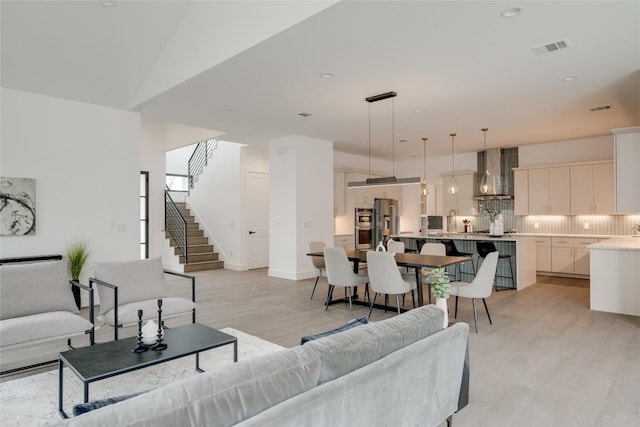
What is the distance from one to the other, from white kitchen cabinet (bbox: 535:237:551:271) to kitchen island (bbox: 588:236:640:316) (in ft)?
10.2

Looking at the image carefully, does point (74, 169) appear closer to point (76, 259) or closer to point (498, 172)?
point (76, 259)

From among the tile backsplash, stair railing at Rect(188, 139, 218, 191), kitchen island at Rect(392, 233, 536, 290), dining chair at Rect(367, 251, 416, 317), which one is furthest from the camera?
stair railing at Rect(188, 139, 218, 191)

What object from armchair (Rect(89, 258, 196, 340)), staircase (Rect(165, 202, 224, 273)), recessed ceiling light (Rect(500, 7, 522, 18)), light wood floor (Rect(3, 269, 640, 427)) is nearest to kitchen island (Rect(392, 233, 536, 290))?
light wood floor (Rect(3, 269, 640, 427))

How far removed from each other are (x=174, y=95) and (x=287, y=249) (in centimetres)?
374

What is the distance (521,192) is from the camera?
8.80 m

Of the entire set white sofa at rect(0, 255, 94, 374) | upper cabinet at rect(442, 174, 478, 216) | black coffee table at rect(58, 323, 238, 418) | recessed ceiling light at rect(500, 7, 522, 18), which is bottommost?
black coffee table at rect(58, 323, 238, 418)

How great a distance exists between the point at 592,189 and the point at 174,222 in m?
9.68

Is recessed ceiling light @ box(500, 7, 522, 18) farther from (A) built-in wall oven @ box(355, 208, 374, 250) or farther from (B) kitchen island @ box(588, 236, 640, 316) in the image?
(A) built-in wall oven @ box(355, 208, 374, 250)

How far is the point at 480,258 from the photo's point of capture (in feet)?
24.1

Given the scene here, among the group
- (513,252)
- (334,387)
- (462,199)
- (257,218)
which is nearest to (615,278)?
(513,252)

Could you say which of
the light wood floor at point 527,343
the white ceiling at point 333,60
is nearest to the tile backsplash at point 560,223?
the light wood floor at point 527,343

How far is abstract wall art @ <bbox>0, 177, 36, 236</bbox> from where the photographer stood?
4891 mm

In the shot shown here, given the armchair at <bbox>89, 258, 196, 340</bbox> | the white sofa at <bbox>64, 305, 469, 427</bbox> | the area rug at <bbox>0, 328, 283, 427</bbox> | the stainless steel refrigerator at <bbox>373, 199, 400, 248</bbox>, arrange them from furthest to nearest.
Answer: the stainless steel refrigerator at <bbox>373, 199, 400, 248</bbox>, the armchair at <bbox>89, 258, 196, 340</bbox>, the area rug at <bbox>0, 328, 283, 427</bbox>, the white sofa at <bbox>64, 305, 469, 427</bbox>

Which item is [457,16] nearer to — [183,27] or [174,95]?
[183,27]
